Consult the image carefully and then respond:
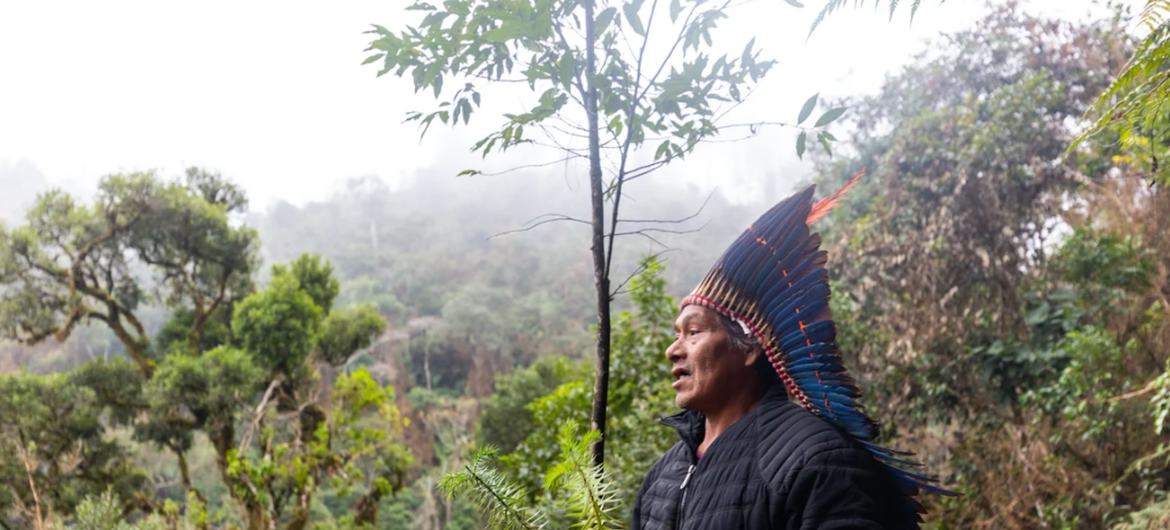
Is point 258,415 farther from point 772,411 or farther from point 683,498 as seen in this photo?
point 772,411

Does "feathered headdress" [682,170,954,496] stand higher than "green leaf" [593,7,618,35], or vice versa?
"green leaf" [593,7,618,35]

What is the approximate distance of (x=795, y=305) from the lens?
1.09 metres

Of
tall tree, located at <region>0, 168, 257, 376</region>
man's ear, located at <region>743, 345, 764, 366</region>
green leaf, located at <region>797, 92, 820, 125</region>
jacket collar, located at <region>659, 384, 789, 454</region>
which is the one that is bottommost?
jacket collar, located at <region>659, 384, 789, 454</region>

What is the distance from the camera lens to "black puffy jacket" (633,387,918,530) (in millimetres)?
934

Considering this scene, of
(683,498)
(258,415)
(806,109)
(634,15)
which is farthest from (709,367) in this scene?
(258,415)

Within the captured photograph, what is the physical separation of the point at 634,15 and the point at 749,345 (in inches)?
21.8

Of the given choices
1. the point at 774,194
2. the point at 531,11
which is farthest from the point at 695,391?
the point at 774,194

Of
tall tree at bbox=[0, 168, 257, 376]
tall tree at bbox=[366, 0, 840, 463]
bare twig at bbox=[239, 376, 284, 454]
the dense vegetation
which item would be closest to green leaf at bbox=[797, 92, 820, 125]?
tall tree at bbox=[366, 0, 840, 463]

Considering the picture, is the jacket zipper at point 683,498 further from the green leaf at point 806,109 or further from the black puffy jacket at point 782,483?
the green leaf at point 806,109

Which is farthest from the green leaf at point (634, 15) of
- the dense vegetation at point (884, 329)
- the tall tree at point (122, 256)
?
the tall tree at point (122, 256)

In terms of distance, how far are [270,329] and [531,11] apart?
5.73m

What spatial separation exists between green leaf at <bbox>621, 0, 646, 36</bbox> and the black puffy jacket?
1.99 ft

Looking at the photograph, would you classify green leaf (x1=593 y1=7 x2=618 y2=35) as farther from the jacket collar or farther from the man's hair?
the jacket collar

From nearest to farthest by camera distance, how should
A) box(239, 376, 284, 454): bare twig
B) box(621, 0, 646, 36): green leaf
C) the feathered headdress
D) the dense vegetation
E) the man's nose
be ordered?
the feathered headdress
the man's nose
box(621, 0, 646, 36): green leaf
the dense vegetation
box(239, 376, 284, 454): bare twig
